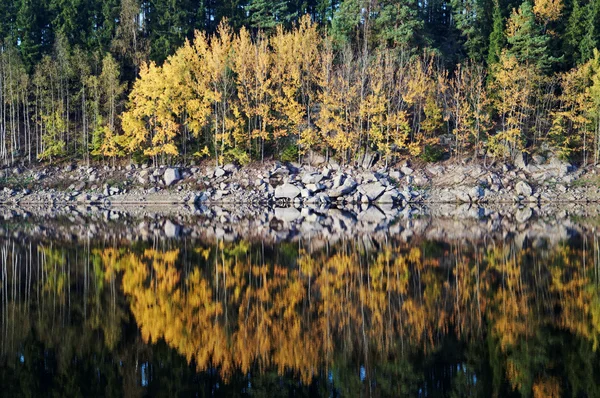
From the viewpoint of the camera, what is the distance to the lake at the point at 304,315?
8.38 m

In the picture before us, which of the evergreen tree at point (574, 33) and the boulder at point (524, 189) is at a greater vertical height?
the evergreen tree at point (574, 33)

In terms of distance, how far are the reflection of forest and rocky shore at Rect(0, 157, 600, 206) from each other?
77.9 feet

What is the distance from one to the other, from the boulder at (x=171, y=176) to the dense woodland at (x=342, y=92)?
2601 mm

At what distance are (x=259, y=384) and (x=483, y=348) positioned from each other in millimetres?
3632

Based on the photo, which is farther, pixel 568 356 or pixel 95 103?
pixel 95 103

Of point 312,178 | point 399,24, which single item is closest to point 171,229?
point 312,178

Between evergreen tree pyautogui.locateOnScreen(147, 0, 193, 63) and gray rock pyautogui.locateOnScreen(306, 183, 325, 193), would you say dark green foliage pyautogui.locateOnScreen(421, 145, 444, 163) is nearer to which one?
gray rock pyautogui.locateOnScreen(306, 183, 325, 193)

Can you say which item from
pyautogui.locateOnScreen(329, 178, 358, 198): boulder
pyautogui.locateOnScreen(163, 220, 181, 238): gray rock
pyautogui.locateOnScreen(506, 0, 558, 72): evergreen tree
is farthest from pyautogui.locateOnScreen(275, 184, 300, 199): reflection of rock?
pyautogui.locateOnScreen(506, 0, 558, 72): evergreen tree

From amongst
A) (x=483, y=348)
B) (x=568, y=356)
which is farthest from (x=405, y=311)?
(x=568, y=356)

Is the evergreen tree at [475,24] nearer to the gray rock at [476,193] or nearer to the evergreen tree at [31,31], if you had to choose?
the gray rock at [476,193]

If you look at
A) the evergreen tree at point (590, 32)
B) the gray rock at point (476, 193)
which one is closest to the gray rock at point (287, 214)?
the gray rock at point (476, 193)

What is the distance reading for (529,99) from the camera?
164ft

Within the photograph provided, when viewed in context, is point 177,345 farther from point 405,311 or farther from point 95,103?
point 95,103

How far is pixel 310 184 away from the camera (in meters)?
43.7
